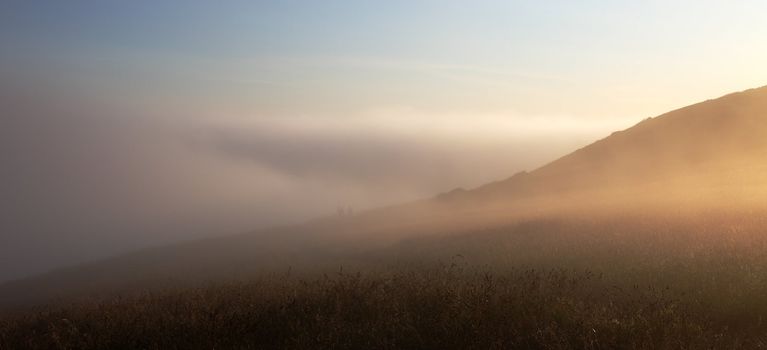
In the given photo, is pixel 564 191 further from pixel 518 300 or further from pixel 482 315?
pixel 482 315

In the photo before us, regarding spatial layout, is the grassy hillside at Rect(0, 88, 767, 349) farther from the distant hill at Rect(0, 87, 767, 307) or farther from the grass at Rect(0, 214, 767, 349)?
the distant hill at Rect(0, 87, 767, 307)

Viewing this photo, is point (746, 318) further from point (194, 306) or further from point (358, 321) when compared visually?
point (194, 306)

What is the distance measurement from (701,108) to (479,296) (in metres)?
50.7

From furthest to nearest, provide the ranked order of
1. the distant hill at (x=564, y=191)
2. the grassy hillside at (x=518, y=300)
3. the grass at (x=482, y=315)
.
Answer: the distant hill at (x=564, y=191) → the grassy hillside at (x=518, y=300) → the grass at (x=482, y=315)

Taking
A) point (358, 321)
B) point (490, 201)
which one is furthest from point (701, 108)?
point (358, 321)

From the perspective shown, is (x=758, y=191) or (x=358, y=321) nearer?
(x=358, y=321)

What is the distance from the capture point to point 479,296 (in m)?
7.75

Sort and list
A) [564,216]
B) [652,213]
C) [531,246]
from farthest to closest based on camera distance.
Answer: [564,216], [652,213], [531,246]

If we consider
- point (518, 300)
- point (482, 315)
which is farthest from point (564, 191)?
point (482, 315)

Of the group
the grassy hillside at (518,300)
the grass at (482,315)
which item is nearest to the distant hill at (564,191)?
the grassy hillside at (518,300)

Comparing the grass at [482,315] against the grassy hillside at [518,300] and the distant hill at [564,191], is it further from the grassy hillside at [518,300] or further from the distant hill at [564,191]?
the distant hill at [564,191]

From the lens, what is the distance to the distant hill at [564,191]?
2762 cm

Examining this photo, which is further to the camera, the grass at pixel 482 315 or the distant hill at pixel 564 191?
the distant hill at pixel 564 191

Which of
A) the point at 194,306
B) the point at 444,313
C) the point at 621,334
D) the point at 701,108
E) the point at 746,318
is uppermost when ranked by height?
the point at 701,108
